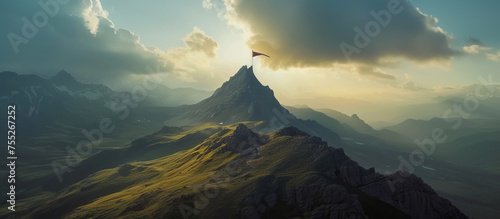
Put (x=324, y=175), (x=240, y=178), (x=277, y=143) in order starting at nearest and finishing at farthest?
(x=324, y=175) → (x=240, y=178) → (x=277, y=143)

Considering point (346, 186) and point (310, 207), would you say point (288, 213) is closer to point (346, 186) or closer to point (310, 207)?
point (310, 207)

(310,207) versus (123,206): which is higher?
(310,207)

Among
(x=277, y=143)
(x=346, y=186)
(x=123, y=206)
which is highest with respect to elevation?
(x=277, y=143)

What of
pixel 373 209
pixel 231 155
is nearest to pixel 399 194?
pixel 373 209

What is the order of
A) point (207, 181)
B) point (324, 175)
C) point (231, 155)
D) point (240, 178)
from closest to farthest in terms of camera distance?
point (324, 175) < point (240, 178) < point (207, 181) < point (231, 155)

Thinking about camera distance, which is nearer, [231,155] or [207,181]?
[207,181]

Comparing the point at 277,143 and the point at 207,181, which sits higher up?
the point at 277,143

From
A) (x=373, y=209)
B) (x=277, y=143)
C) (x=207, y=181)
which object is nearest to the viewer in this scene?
(x=373, y=209)

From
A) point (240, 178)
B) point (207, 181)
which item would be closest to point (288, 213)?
point (240, 178)

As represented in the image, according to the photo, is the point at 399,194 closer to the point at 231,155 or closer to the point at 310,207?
the point at 310,207
